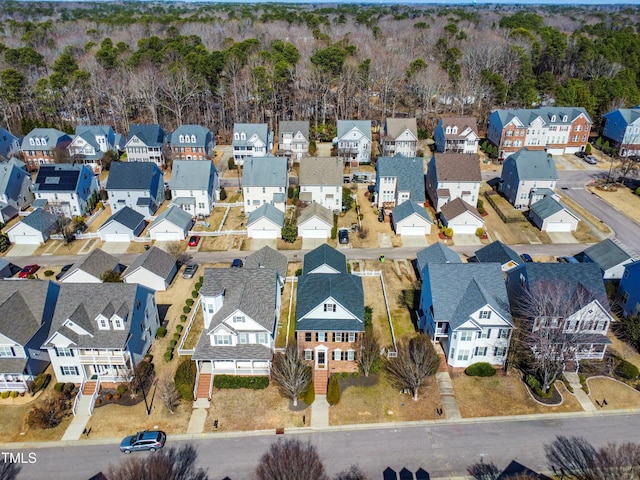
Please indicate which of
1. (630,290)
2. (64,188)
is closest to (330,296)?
(630,290)

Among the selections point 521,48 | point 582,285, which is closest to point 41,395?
point 582,285

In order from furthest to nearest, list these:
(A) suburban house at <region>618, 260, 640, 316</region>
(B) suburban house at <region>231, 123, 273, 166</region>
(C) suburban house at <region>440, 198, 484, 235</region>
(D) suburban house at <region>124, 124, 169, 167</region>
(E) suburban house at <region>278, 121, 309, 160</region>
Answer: (E) suburban house at <region>278, 121, 309, 160</region> < (B) suburban house at <region>231, 123, 273, 166</region> < (D) suburban house at <region>124, 124, 169, 167</region> < (C) suburban house at <region>440, 198, 484, 235</region> < (A) suburban house at <region>618, 260, 640, 316</region>

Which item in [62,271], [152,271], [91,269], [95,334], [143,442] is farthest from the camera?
[62,271]

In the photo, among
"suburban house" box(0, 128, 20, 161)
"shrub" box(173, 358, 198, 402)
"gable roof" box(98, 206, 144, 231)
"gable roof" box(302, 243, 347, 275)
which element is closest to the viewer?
"shrub" box(173, 358, 198, 402)

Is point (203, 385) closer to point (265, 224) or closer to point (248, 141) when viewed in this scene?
point (265, 224)

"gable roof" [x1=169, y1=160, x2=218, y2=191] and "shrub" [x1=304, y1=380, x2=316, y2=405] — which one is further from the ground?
"gable roof" [x1=169, y1=160, x2=218, y2=191]

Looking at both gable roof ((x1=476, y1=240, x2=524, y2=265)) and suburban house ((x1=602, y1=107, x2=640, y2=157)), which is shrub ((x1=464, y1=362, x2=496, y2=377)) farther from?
suburban house ((x1=602, y1=107, x2=640, y2=157))

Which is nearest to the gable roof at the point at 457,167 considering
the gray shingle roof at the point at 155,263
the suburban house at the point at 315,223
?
the suburban house at the point at 315,223

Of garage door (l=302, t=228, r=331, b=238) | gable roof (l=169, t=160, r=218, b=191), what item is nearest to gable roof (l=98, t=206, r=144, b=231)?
gable roof (l=169, t=160, r=218, b=191)
